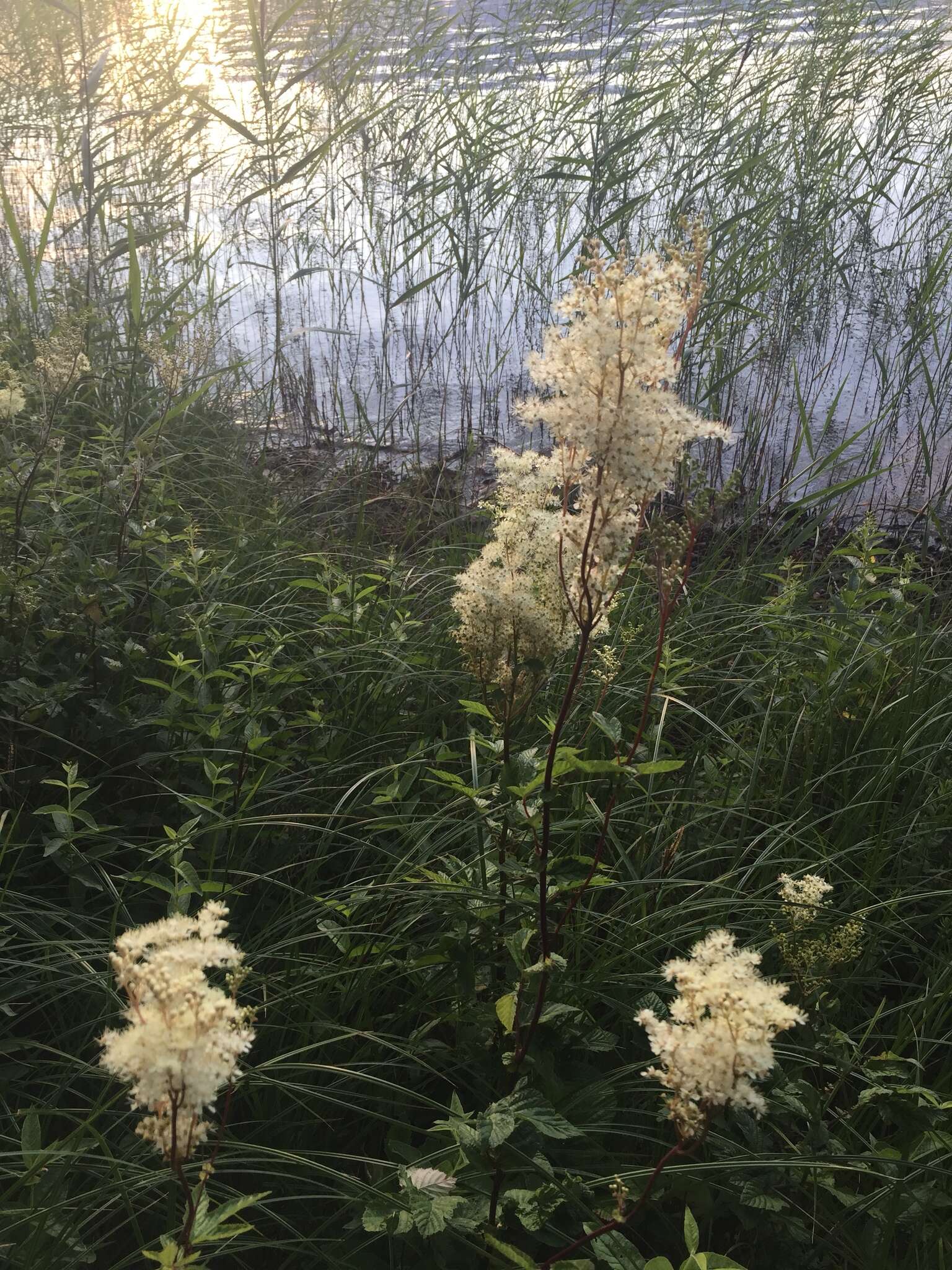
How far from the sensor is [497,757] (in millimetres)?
1716

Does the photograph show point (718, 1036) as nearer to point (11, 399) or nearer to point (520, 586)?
point (520, 586)

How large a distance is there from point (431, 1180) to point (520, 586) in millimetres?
836

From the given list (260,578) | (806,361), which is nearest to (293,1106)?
(260,578)

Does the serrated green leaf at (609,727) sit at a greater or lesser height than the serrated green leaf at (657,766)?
greater

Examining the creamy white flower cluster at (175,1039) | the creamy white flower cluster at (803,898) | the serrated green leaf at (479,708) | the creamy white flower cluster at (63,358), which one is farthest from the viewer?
the creamy white flower cluster at (63,358)

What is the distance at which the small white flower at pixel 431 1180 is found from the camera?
1221 mm

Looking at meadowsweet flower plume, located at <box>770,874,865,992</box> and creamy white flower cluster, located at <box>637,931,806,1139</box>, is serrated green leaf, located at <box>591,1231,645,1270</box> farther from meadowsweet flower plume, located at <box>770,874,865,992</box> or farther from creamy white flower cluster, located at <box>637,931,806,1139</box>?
meadowsweet flower plume, located at <box>770,874,865,992</box>

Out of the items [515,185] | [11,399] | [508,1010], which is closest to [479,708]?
[508,1010]

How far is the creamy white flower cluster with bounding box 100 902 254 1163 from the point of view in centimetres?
81

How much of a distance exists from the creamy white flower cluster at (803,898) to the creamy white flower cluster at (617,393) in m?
0.63

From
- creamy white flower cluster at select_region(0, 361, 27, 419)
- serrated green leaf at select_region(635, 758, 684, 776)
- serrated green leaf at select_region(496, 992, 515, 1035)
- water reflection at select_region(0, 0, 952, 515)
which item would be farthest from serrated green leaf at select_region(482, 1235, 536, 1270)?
water reflection at select_region(0, 0, 952, 515)

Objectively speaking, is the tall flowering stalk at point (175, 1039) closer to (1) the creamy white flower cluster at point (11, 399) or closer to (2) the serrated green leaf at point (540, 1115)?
(2) the serrated green leaf at point (540, 1115)

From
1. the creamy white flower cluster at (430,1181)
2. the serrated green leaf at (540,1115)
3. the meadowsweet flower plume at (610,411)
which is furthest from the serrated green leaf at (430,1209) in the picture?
the meadowsweet flower plume at (610,411)

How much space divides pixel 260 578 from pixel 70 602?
574mm
